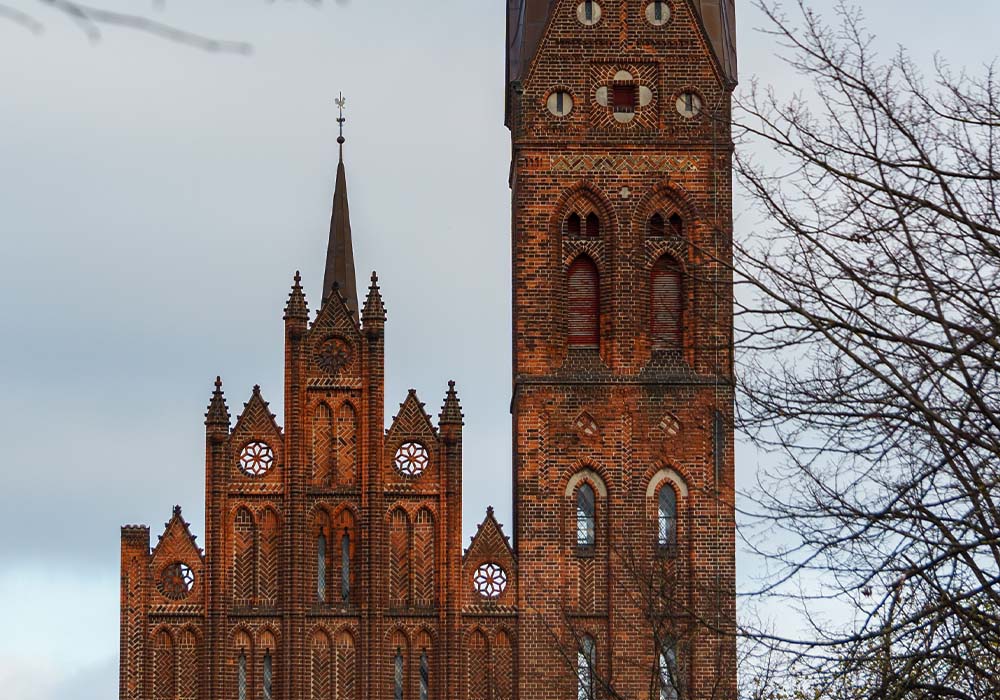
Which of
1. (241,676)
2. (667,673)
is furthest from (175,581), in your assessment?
(667,673)

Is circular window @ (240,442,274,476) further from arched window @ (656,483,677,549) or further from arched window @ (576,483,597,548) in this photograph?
arched window @ (656,483,677,549)

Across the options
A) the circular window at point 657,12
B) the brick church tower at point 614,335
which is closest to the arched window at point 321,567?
the brick church tower at point 614,335

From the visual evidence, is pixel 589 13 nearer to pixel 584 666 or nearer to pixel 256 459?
pixel 256 459

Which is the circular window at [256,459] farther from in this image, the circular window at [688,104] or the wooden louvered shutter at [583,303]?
the circular window at [688,104]

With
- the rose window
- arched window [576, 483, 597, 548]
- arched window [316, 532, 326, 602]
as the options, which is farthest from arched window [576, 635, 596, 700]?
the rose window

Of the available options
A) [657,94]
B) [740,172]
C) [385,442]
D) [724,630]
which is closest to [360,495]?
[385,442]

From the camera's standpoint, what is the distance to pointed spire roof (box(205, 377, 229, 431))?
105ft

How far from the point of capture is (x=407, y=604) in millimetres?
31891

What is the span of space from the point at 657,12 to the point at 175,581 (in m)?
9.14

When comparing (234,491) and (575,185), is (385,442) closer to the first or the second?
(234,491)

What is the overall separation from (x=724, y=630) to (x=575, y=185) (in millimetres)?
15815

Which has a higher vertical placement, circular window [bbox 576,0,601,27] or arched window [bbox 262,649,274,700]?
circular window [bbox 576,0,601,27]

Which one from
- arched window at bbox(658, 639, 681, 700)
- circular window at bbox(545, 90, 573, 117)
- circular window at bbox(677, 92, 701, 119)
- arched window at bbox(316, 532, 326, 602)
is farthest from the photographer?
circular window at bbox(545, 90, 573, 117)

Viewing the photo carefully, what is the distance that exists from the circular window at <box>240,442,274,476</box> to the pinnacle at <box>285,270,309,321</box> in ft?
5.17
